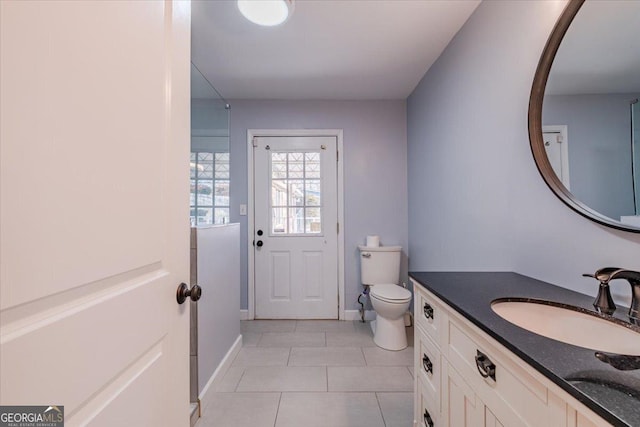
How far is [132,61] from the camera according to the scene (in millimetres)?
616

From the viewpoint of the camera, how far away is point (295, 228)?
9.85ft

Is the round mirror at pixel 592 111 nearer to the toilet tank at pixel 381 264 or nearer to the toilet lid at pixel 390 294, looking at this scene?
the toilet lid at pixel 390 294

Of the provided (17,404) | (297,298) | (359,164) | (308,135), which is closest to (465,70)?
(359,164)

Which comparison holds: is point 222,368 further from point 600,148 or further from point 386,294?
point 600,148

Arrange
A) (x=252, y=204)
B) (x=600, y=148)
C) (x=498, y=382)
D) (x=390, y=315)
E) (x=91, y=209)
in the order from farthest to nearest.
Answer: (x=252, y=204) < (x=390, y=315) < (x=600, y=148) < (x=498, y=382) < (x=91, y=209)

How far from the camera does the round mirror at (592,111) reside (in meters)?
0.88

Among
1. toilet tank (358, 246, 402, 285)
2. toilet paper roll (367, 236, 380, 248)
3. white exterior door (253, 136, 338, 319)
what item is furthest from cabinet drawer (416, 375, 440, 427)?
white exterior door (253, 136, 338, 319)

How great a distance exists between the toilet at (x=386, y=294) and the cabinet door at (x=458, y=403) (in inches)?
46.8

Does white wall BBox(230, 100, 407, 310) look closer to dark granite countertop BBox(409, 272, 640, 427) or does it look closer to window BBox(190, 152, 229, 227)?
window BBox(190, 152, 229, 227)

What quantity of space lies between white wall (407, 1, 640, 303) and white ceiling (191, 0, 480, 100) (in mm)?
229

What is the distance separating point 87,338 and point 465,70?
220 centimetres

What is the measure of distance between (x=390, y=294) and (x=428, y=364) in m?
1.10

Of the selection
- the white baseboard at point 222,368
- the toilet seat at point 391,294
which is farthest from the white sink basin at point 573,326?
the white baseboard at point 222,368

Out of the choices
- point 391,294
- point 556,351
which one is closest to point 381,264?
point 391,294
